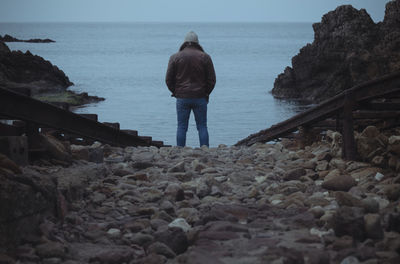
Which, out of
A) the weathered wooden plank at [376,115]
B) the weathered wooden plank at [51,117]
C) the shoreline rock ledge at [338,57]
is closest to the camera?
the weathered wooden plank at [51,117]

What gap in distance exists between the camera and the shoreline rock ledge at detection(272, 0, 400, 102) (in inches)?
1518

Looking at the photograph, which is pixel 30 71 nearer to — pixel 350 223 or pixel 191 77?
pixel 191 77

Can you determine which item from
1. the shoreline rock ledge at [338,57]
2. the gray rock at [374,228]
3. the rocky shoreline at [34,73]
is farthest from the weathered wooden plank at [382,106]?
the rocky shoreline at [34,73]

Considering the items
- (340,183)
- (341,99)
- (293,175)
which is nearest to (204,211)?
(340,183)

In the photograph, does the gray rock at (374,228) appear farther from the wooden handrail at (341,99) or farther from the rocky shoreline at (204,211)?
the wooden handrail at (341,99)

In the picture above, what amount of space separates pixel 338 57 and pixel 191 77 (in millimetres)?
32649

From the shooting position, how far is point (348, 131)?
8.22 metres

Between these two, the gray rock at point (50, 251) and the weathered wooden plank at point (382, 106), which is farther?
the weathered wooden plank at point (382, 106)

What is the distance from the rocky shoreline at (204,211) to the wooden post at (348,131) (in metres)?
0.17

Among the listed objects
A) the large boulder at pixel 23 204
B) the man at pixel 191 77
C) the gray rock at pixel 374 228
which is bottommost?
the gray rock at pixel 374 228

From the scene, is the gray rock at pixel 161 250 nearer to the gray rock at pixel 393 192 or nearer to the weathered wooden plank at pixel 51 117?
the gray rock at pixel 393 192

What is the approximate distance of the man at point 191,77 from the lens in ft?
39.0

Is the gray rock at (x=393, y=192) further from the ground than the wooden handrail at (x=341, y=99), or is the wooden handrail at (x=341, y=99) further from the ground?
the wooden handrail at (x=341, y=99)

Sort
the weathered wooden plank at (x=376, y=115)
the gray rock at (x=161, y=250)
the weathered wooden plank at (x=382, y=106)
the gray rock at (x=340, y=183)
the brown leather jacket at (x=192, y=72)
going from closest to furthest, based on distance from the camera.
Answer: the gray rock at (x=161, y=250)
the gray rock at (x=340, y=183)
the weathered wooden plank at (x=382, y=106)
the weathered wooden plank at (x=376, y=115)
the brown leather jacket at (x=192, y=72)
